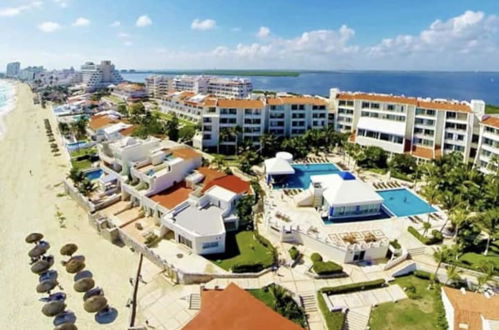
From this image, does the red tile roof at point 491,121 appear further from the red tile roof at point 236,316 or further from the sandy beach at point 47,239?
the sandy beach at point 47,239

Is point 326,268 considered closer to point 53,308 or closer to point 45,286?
point 53,308

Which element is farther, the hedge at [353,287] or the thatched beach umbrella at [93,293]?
the thatched beach umbrella at [93,293]

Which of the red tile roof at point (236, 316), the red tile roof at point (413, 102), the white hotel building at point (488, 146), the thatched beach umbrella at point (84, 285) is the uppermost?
the red tile roof at point (413, 102)

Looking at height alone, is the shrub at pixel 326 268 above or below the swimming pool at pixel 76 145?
below

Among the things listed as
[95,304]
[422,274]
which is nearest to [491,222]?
[422,274]

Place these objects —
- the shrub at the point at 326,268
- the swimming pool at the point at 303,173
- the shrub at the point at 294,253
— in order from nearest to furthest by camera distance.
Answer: the shrub at the point at 326,268, the shrub at the point at 294,253, the swimming pool at the point at 303,173

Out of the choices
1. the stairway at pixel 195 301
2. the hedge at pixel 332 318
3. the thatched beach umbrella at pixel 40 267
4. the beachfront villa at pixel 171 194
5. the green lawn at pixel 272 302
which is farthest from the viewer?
the beachfront villa at pixel 171 194

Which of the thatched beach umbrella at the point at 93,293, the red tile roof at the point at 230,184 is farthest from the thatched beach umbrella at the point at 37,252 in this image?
the red tile roof at the point at 230,184

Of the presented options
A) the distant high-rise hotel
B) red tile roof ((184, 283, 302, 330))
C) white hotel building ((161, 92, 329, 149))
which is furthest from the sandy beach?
the distant high-rise hotel
